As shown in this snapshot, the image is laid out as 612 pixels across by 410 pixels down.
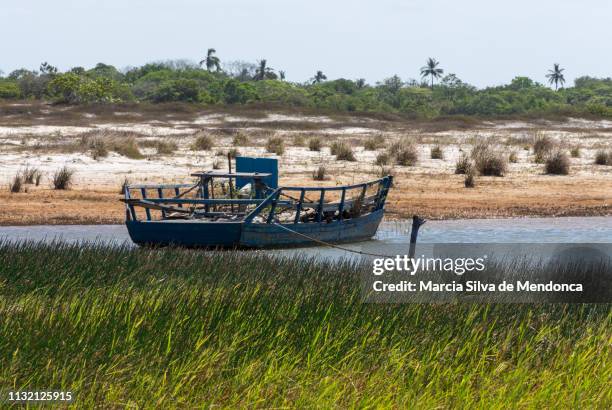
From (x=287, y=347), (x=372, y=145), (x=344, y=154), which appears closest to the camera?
(x=287, y=347)

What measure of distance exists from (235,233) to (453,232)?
628 centimetres

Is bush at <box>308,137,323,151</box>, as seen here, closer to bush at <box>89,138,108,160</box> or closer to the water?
bush at <box>89,138,108,160</box>

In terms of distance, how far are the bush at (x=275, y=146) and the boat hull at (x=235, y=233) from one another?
1893 centimetres

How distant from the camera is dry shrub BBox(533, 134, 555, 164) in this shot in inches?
1648

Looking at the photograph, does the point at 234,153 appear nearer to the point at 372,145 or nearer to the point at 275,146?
the point at 275,146

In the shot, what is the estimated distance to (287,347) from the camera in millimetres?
10648

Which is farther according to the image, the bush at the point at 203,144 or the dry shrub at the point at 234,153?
the bush at the point at 203,144

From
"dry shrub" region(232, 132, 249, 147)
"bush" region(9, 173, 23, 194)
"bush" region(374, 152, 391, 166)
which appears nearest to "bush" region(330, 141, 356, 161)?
"bush" region(374, 152, 391, 166)

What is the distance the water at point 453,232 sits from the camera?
2428 centimetres

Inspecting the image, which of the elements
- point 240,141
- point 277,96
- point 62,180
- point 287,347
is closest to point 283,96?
point 277,96

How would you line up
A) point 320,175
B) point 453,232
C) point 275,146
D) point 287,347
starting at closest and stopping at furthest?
point 287,347, point 453,232, point 320,175, point 275,146

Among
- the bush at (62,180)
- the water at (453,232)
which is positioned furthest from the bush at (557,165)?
the bush at (62,180)

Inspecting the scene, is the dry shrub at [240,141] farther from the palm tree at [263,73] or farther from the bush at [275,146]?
the palm tree at [263,73]

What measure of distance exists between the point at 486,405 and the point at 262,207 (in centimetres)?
1413
